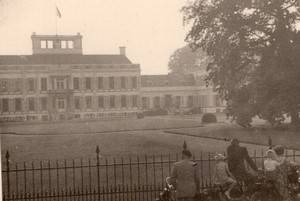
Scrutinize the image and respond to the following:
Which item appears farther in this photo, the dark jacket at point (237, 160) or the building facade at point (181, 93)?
the building facade at point (181, 93)

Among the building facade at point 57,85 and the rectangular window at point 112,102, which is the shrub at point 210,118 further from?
the rectangular window at point 112,102

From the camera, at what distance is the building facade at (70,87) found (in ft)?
30.2

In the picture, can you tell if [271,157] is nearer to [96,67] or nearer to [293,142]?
[293,142]

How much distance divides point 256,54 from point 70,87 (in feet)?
18.0

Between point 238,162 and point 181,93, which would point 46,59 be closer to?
point 238,162

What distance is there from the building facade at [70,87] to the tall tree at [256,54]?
5.94ft

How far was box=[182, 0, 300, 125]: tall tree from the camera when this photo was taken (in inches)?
539

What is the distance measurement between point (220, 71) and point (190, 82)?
15.0ft

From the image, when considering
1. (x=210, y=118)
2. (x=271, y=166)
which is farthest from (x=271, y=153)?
(x=210, y=118)

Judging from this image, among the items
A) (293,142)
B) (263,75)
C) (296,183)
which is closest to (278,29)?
(263,75)

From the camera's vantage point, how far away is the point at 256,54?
1395cm

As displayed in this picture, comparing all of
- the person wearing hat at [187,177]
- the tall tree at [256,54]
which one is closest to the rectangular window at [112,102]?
the tall tree at [256,54]

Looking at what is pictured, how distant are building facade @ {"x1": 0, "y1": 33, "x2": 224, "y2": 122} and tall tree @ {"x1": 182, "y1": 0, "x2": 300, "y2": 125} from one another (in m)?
1.81

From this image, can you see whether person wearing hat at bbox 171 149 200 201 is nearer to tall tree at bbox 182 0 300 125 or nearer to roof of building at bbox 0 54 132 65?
roof of building at bbox 0 54 132 65
